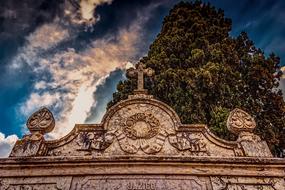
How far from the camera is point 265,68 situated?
32.5 feet

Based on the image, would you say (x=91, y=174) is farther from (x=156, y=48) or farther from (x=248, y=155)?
(x=156, y=48)

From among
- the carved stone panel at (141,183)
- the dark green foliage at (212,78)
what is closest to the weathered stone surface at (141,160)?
the carved stone panel at (141,183)

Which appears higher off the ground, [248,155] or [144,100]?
[144,100]

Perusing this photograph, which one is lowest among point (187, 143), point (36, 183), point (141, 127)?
point (36, 183)

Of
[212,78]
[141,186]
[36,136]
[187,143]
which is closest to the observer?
[141,186]

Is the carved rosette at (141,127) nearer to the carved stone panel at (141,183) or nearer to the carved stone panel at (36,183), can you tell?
the carved stone panel at (141,183)

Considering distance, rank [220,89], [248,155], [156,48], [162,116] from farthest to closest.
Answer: [156,48] → [220,89] → [162,116] → [248,155]

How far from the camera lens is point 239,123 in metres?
5.89

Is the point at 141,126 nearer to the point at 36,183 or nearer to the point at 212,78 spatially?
the point at 36,183

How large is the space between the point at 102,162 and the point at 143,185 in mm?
1003

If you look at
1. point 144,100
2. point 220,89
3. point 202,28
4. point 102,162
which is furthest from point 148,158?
point 202,28

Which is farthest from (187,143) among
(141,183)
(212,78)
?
(212,78)

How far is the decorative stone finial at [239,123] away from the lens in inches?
229

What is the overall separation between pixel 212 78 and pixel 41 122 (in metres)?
5.94
